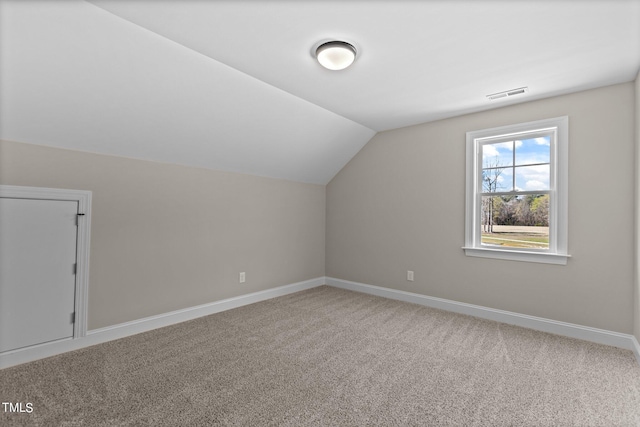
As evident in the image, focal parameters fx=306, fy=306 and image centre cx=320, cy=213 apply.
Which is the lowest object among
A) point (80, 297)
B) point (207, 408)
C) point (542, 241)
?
point (207, 408)

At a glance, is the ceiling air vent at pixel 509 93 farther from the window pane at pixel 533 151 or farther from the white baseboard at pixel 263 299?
the white baseboard at pixel 263 299

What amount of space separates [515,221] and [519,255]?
1.31ft

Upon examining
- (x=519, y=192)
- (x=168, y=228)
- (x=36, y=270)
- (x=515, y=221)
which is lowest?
(x=36, y=270)

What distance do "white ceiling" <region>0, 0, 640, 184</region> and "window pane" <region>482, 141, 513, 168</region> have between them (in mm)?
472

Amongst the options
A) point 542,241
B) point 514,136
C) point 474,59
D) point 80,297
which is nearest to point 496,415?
point 542,241

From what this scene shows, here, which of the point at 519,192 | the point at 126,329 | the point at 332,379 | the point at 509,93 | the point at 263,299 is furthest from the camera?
the point at 263,299

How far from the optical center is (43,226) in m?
2.54

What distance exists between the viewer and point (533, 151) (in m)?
3.39

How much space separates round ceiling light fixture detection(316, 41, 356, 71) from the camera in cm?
227

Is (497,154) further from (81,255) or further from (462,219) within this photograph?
(81,255)

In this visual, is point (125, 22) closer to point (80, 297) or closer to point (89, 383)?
point (80, 297)

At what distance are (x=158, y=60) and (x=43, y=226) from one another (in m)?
1.67

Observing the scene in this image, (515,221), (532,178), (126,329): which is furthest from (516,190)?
(126,329)

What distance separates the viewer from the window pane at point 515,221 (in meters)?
3.32
